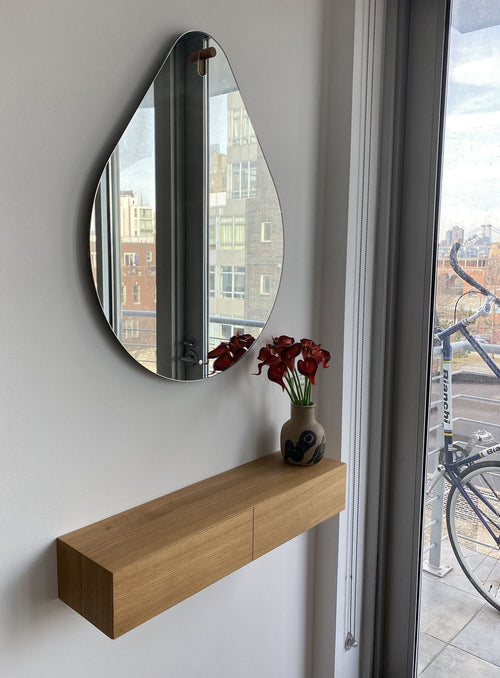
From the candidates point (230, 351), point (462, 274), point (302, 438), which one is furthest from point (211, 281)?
point (462, 274)

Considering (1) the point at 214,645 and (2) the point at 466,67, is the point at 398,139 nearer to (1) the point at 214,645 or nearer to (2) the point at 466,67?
(2) the point at 466,67

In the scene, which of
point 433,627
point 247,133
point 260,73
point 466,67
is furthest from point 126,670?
point 466,67

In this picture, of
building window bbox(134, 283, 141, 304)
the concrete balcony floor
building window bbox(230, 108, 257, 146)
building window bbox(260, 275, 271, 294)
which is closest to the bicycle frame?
the concrete balcony floor

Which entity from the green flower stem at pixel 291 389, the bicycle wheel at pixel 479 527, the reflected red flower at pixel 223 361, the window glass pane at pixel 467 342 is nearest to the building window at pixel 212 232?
the reflected red flower at pixel 223 361

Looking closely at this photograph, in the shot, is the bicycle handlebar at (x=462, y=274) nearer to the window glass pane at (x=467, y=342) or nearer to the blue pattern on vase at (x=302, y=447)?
the window glass pane at (x=467, y=342)

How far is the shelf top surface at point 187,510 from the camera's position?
1.11m

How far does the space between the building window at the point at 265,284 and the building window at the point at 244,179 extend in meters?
0.20

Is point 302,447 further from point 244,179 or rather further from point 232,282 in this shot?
point 244,179

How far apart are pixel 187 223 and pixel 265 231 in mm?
242

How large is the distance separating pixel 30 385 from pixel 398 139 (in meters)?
1.21

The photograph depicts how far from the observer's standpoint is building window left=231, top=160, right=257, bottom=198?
1.38 m

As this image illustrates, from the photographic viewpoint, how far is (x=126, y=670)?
4.23 ft

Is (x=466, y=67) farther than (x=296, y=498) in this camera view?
Yes

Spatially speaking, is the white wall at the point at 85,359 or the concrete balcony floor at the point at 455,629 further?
the concrete balcony floor at the point at 455,629
